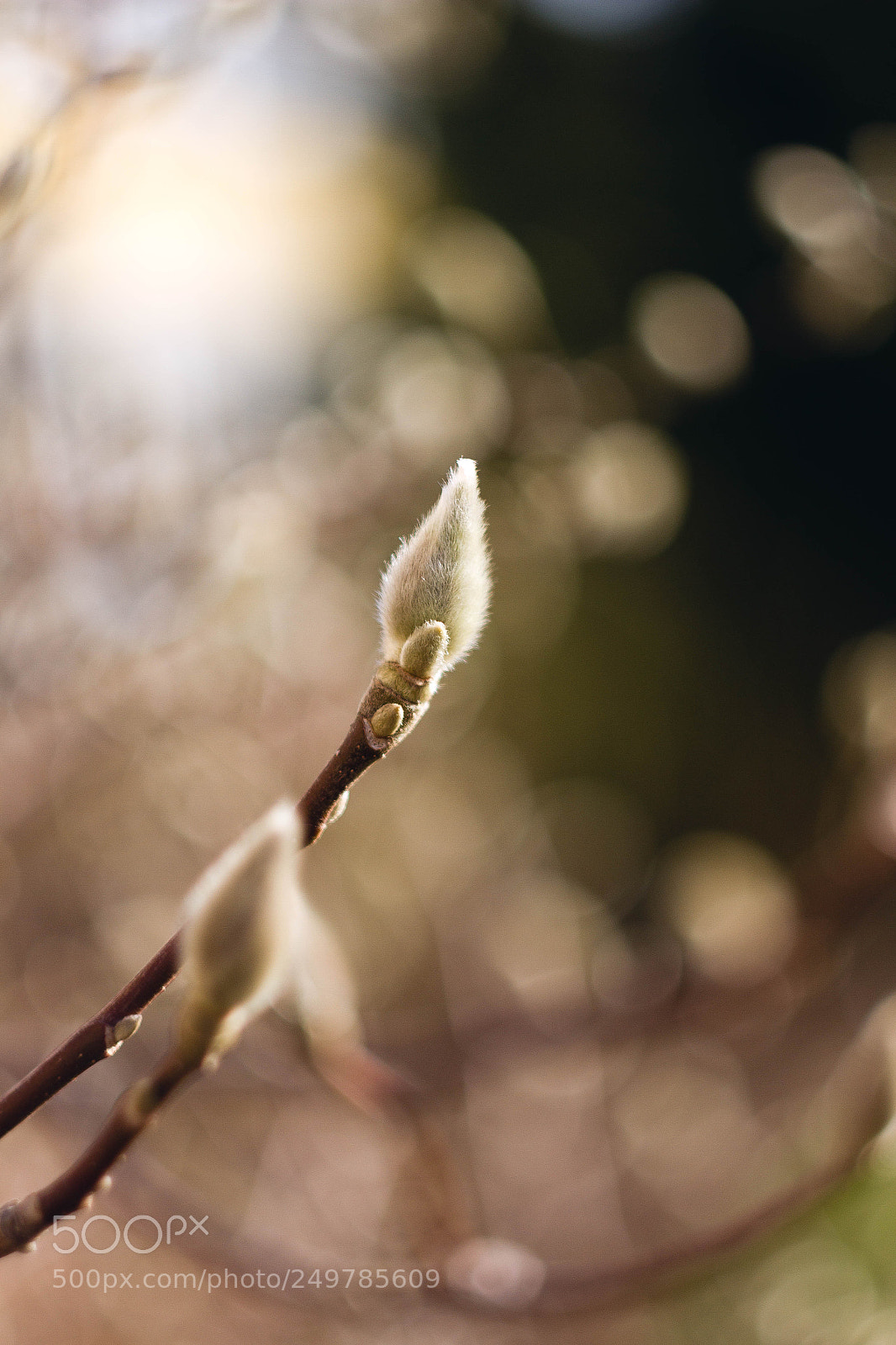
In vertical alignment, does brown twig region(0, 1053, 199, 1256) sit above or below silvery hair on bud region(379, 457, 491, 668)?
below

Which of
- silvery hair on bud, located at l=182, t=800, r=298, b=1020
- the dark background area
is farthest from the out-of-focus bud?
the dark background area

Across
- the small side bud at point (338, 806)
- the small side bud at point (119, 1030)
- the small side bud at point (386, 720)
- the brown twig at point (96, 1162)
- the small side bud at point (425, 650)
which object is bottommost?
the brown twig at point (96, 1162)

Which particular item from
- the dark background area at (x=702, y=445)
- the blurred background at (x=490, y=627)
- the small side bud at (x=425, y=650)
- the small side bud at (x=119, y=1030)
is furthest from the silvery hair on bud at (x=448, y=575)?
the dark background area at (x=702, y=445)

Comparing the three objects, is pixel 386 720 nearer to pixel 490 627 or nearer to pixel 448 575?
pixel 448 575

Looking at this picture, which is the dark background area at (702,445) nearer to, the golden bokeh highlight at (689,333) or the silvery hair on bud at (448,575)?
the golden bokeh highlight at (689,333)

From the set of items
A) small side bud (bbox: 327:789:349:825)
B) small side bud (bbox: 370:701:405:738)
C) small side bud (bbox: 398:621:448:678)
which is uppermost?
small side bud (bbox: 398:621:448:678)

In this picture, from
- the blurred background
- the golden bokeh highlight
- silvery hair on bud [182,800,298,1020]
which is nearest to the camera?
silvery hair on bud [182,800,298,1020]

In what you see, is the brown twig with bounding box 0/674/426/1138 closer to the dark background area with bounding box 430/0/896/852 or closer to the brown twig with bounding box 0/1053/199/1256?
the brown twig with bounding box 0/1053/199/1256

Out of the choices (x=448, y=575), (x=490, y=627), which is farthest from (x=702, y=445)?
(x=448, y=575)
